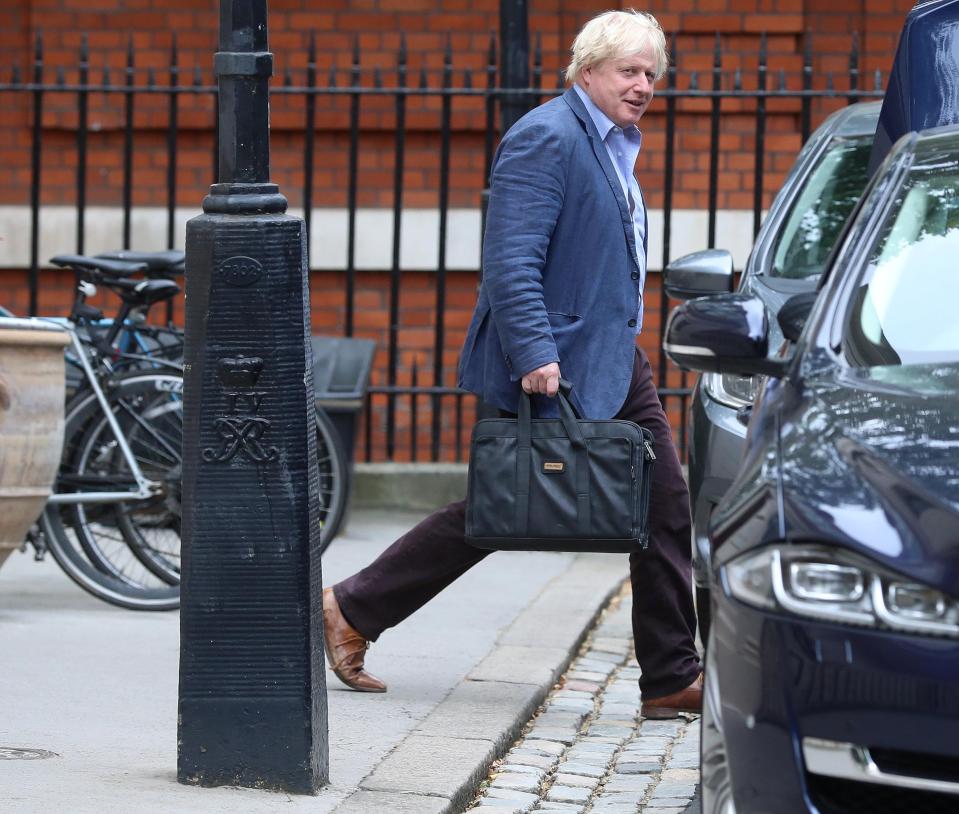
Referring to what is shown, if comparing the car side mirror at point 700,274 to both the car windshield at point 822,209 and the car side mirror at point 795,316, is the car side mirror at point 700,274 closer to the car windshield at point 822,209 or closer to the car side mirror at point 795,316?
the car windshield at point 822,209

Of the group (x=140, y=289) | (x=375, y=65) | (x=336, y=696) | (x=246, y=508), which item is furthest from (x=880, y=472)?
(x=375, y=65)

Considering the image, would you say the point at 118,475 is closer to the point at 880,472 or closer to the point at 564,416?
the point at 564,416

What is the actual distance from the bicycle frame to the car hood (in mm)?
3404

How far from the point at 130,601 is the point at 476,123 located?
13.7 ft

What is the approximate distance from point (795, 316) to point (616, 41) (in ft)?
4.00

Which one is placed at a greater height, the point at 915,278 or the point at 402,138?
the point at 402,138

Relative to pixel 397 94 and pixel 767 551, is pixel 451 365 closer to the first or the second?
pixel 397 94

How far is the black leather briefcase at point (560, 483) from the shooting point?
4660 millimetres

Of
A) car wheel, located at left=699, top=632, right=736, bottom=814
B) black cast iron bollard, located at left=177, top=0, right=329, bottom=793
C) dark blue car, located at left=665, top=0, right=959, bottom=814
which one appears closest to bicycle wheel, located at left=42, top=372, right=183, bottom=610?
black cast iron bollard, located at left=177, top=0, right=329, bottom=793

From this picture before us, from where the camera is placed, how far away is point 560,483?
4.68m

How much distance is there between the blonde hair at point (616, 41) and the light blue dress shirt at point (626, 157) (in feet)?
0.32

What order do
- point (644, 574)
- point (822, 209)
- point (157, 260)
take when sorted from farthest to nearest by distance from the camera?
1. point (157, 260)
2. point (822, 209)
3. point (644, 574)

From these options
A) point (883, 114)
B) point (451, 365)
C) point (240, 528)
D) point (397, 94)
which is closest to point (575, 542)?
point (240, 528)

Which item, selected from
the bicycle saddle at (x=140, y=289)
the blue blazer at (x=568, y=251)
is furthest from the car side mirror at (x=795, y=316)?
the bicycle saddle at (x=140, y=289)
